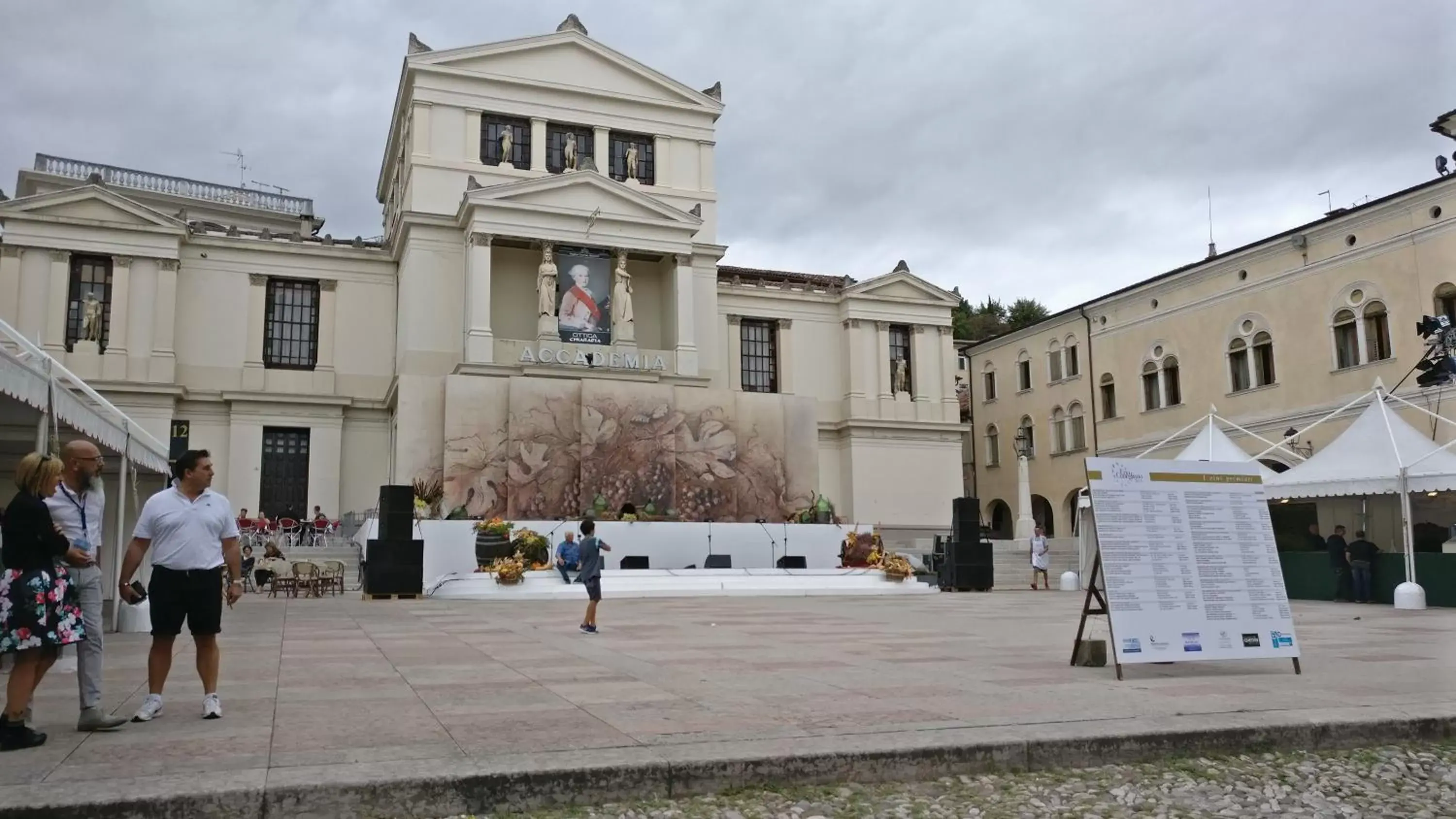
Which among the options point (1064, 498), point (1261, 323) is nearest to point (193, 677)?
point (1261, 323)

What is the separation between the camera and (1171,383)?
1678 inches

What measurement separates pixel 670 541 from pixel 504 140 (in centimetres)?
2037

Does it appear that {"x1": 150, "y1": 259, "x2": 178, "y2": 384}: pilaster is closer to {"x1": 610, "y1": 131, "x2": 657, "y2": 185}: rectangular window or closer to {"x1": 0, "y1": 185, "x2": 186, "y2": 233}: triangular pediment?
{"x1": 0, "y1": 185, "x2": 186, "y2": 233}: triangular pediment

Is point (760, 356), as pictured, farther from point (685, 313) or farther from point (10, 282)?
point (10, 282)

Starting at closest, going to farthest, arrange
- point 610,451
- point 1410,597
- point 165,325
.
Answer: point 1410,597 → point 610,451 → point 165,325

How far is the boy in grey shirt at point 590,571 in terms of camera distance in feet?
46.3

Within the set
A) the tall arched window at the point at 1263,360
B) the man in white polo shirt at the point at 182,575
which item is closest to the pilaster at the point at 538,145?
the tall arched window at the point at 1263,360

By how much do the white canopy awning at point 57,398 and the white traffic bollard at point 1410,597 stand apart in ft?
71.3

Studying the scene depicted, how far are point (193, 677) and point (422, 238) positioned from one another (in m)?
33.9

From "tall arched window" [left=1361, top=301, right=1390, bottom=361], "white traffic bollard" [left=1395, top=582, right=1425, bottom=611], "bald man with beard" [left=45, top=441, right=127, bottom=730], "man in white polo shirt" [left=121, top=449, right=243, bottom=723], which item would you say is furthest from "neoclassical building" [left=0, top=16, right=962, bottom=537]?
"man in white polo shirt" [left=121, top=449, right=243, bottom=723]

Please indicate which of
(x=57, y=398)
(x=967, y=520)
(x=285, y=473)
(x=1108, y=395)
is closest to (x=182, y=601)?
(x=57, y=398)

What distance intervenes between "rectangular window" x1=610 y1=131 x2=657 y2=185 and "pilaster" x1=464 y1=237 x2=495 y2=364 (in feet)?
24.2

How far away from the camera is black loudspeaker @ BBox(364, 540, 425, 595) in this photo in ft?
75.6

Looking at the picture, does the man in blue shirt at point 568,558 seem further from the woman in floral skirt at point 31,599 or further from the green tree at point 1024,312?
the green tree at point 1024,312
